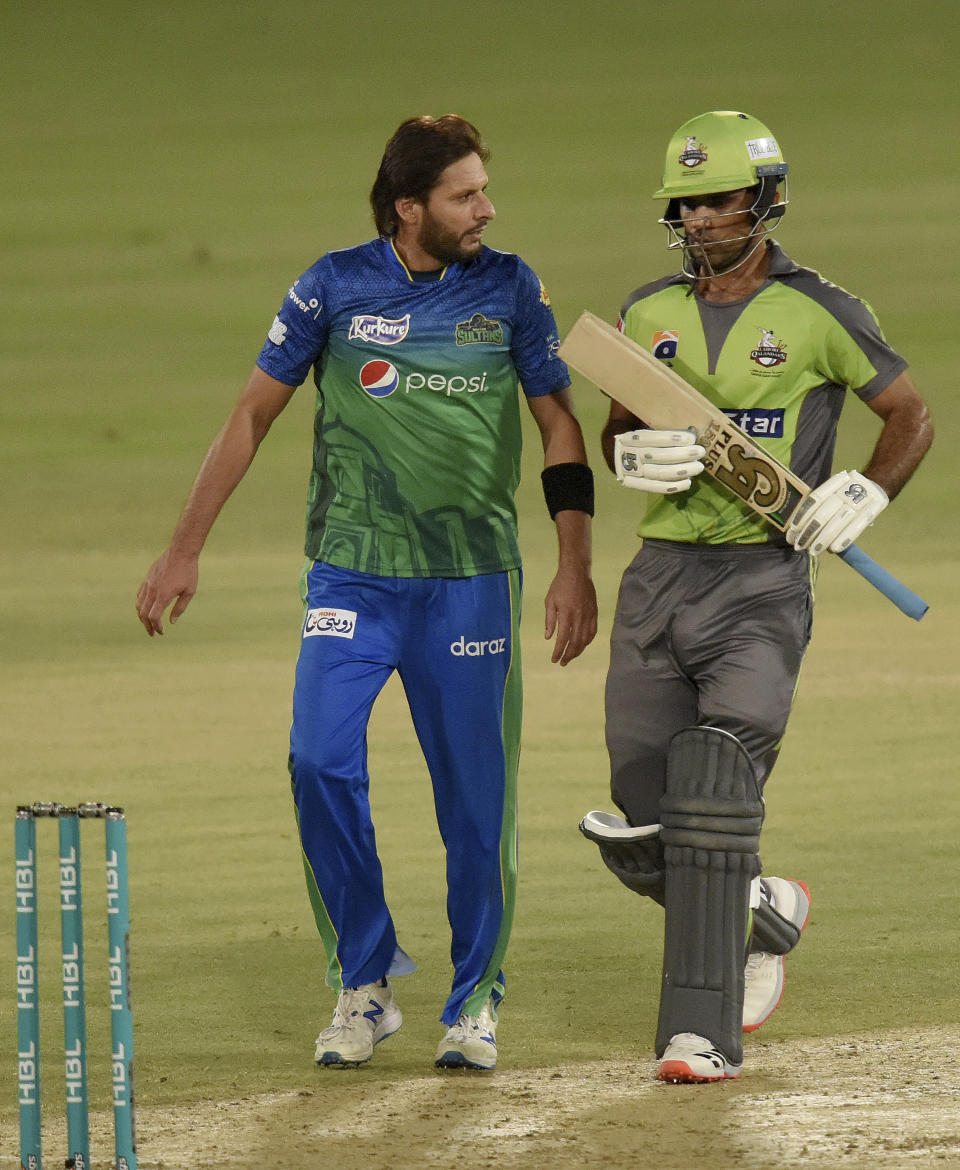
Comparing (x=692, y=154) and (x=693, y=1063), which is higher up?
Result: (x=692, y=154)

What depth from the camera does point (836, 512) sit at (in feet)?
12.6

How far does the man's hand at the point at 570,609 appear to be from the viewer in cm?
414

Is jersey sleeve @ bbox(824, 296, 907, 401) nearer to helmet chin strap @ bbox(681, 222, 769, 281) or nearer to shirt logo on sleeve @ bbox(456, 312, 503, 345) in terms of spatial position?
helmet chin strap @ bbox(681, 222, 769, 281)

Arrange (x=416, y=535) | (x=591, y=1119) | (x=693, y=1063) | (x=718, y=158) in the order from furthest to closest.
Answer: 1. (x=416, y=535)
2. (x=718, y=158)
3. (x=693, y=1063)
4. (x=591, y=1119)

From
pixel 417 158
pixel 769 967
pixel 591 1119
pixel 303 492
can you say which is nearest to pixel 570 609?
pixel 769 967

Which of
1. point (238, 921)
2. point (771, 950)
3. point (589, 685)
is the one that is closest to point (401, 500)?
point (771, 950)

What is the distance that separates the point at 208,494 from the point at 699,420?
3.16 feet

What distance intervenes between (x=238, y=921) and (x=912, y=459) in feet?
6.88

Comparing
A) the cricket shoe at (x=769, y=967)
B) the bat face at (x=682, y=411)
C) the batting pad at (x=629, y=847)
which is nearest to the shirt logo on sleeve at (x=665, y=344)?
the bat face at (x=682, y=411)

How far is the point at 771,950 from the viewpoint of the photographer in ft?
13.6

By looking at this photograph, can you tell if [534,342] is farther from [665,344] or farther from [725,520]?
[725,520]

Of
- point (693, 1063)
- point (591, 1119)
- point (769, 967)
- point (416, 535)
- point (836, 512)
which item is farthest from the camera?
point (769, 967)

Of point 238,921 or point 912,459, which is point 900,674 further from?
point 912,459

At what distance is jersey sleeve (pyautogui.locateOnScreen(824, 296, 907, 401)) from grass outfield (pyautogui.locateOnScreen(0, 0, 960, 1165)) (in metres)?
1.28
